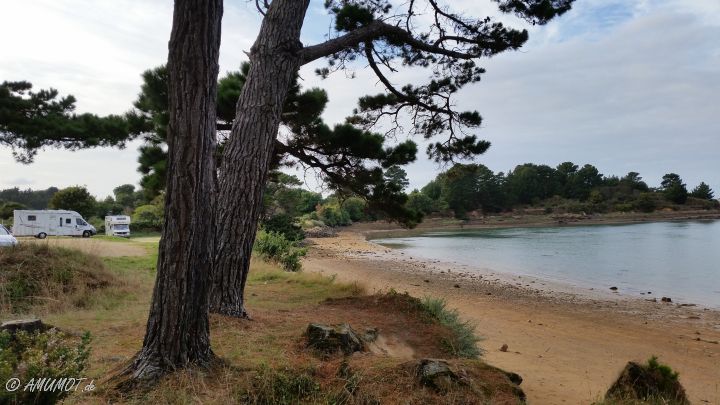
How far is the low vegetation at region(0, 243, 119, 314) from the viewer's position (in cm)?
613

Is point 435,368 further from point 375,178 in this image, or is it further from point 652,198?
point 652,198

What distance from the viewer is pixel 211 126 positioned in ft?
10.7

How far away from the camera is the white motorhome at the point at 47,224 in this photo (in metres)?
22.9

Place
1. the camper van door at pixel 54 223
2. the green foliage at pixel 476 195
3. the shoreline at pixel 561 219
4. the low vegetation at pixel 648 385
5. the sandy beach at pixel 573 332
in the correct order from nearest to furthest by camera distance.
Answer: the low vegetation at pixel 648 385 → the sandy beach at pixel 573 332 → the camper van door at pixel 54 223 → the shoreline at pixel 561 219 → the green foliage at pixel 476 195

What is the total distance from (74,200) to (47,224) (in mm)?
12548

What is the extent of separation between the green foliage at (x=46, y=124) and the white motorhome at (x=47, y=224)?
16.5m

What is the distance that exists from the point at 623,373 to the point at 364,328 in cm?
246

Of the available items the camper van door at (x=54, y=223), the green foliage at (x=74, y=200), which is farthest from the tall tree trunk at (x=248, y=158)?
the green foliage at (x=74, y=200)

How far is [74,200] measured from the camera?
3484cm

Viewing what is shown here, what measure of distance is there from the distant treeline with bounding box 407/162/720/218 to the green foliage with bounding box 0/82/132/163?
59.3m

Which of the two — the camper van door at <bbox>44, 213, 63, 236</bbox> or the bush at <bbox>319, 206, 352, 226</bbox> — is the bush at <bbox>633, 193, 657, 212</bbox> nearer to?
the bush at <bbox>319, 206, 352, 226</bbox>

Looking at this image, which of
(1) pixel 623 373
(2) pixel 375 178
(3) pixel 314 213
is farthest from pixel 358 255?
(3) pixel 314 213

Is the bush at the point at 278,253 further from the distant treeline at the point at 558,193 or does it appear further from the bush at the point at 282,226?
the distant treeline at the point at 558,193

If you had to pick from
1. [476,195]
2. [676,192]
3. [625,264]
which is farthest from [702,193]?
[625,264]
